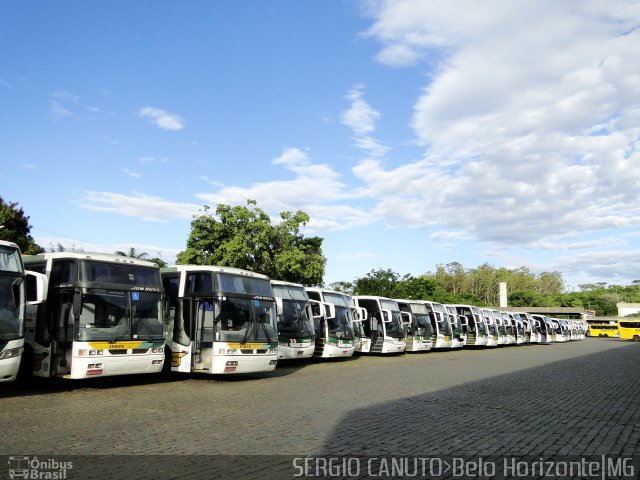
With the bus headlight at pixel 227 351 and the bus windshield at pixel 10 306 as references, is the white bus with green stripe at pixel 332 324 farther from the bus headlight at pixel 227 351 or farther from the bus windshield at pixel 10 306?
the bus windshield at pixel 10 306

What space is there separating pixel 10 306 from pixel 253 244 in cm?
2799

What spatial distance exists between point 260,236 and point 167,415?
95.5 ft

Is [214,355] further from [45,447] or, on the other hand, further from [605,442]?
[605,442]

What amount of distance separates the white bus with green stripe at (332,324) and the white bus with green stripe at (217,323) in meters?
5.73

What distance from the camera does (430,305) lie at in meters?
31.5

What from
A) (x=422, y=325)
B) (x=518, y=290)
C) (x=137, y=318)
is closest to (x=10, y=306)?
(x=137, y=318)

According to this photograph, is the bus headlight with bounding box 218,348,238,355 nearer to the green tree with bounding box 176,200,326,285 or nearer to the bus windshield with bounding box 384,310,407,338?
the bus windshield with bounding box 384,310,407,338

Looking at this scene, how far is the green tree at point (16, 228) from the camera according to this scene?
36219 mm

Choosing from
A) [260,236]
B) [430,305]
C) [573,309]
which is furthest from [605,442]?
[573,309]

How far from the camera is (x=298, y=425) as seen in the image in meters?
8.63

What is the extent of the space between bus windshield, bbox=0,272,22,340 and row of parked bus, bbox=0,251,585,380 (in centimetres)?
2

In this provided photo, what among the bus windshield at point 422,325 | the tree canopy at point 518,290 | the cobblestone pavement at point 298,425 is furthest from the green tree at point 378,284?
the cobblestone pavement at point 298,425

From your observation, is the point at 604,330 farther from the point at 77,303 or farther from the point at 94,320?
the point at 77,303

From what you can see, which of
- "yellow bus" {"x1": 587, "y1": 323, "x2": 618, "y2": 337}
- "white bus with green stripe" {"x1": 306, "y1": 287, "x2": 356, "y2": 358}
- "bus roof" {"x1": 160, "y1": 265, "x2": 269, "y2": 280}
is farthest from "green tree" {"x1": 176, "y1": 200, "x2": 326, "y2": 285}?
"yellow bus" {"x1": 587, "y1": 323, "x2": 618, "y2": 337}
